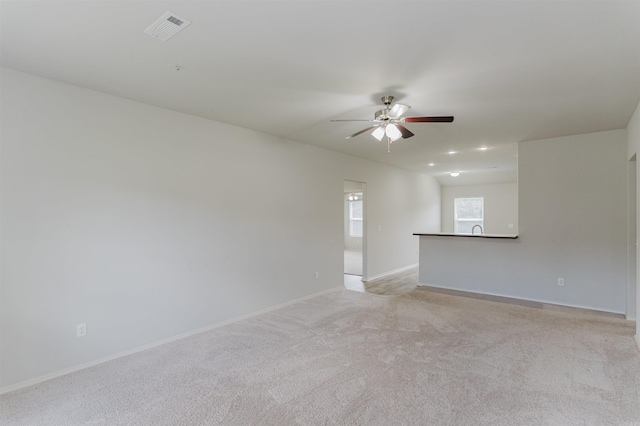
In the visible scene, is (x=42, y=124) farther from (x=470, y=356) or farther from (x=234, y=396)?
(x=470, y=356)

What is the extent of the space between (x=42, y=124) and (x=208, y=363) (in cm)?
248

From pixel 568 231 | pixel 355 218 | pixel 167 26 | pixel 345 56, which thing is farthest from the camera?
pixel 355 218

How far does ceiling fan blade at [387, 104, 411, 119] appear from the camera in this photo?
116 inches

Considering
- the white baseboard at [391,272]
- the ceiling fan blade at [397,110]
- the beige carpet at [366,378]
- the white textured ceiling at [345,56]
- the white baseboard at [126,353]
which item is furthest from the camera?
the white baseboard at [391,272]

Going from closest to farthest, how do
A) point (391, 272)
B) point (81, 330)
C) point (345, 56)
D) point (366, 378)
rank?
point (345, 56) → point (366, 378) → point (81, 330) → point (391, 272)

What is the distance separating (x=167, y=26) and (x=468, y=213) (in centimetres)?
970

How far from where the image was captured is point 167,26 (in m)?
1.92

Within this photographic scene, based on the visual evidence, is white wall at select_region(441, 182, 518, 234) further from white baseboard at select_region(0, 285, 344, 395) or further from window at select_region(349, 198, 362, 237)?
white baseboard at select_region(0, 285, 344, 395)

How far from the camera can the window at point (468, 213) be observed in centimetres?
959

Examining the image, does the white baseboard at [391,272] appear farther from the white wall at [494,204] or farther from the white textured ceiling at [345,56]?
the white textured ceiling at [345,56]

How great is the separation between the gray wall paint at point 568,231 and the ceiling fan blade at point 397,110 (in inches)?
118

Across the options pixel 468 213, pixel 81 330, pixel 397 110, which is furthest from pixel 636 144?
pixel 468 213

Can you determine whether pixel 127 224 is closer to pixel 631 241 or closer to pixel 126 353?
pixel 126 353

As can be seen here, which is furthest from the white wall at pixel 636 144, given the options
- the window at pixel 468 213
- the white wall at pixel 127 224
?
the window at pixel 468 213
